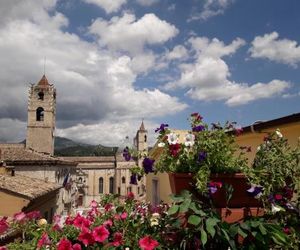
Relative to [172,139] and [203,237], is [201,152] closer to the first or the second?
[172,139]

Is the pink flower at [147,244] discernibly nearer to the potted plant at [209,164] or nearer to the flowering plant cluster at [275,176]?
the potted plant at [209,164]

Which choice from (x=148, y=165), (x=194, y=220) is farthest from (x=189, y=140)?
(x=194, y=220)

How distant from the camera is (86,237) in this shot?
6.91 feet

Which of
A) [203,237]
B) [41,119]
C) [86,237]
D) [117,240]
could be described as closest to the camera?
[203,237]

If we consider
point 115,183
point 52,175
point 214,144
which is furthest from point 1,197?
point 115,183

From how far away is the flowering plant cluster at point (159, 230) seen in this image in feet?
6.61

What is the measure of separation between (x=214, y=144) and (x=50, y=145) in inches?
1984

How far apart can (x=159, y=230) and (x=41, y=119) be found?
50793mm

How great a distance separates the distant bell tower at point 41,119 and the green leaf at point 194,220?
49.6 meters

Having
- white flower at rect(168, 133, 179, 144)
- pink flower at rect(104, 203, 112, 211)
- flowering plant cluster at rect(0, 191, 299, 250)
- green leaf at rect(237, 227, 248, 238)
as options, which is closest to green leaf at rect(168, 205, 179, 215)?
flowering plant cluster at rect(0, 191, 299, 250)

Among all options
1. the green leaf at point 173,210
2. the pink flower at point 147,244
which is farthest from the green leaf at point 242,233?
the pink flower at point 147,244

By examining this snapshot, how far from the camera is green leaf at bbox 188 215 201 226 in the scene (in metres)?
1.96

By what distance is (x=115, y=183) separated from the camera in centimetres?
6856

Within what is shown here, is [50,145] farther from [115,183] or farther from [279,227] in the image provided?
[279,227]
